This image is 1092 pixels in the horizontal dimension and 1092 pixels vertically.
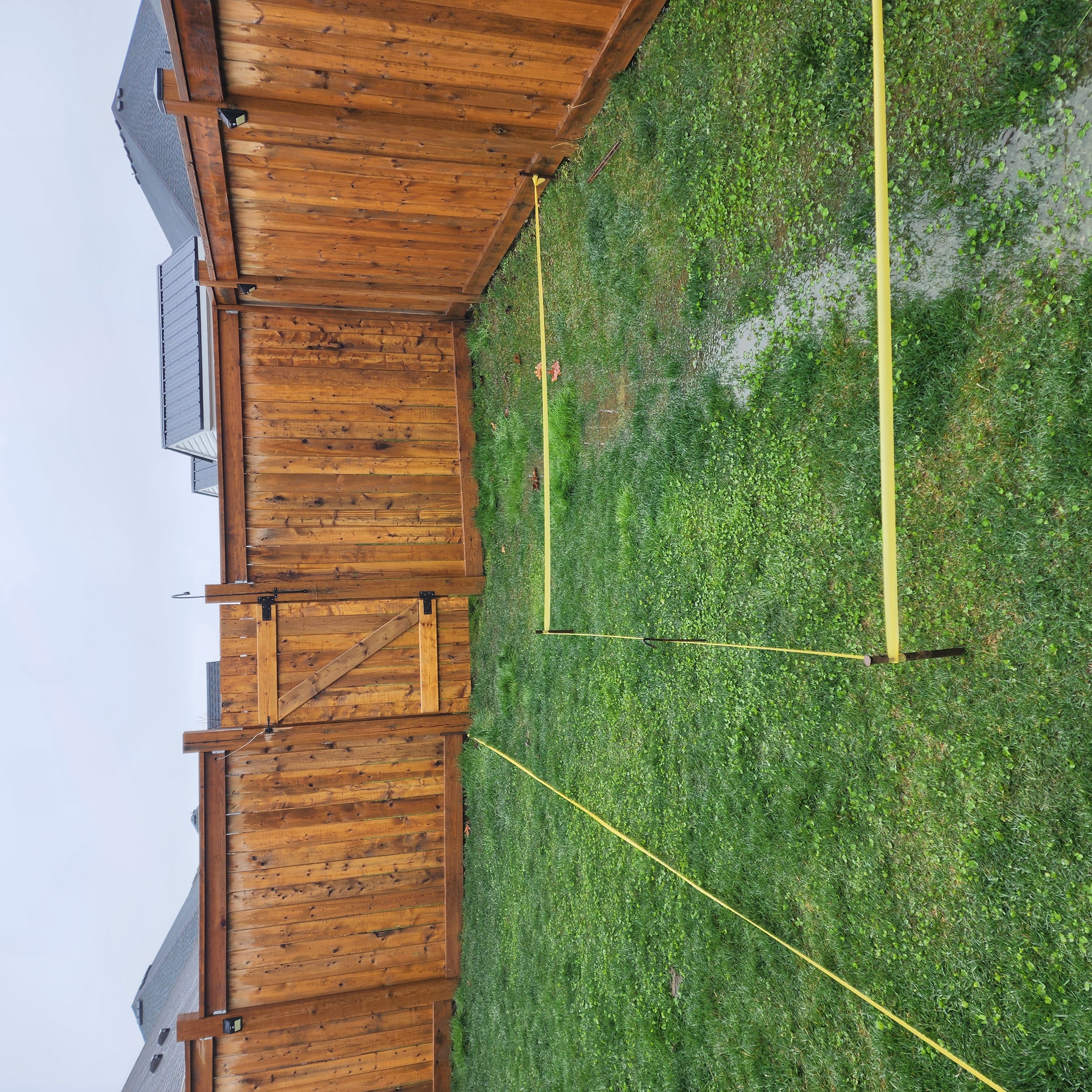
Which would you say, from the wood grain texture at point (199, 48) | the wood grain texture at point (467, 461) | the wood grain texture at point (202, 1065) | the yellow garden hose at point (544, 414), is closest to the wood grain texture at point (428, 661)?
the wood grain texture at point (467, 461)

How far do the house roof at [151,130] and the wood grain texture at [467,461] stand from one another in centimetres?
410

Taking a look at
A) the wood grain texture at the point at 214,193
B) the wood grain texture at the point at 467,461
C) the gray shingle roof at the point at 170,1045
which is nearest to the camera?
the wood grain texture at the point at 214,193

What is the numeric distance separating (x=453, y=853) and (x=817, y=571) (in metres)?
5.09

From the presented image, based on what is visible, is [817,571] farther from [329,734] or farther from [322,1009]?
[322,1009]

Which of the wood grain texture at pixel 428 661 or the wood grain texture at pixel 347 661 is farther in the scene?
the wood grain texture at pixel 428 661

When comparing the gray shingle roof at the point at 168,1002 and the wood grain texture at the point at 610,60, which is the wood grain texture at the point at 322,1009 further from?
the wood grain texture at the point at 610,60

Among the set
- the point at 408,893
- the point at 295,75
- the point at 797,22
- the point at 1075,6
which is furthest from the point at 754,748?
the point at 408,893

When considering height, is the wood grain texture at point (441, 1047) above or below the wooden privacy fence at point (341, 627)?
below

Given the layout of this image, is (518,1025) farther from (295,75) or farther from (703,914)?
(295,75)

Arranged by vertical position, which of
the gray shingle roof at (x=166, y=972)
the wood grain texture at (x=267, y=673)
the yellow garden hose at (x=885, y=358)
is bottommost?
the gray shingle roof at (x=166, y=972)

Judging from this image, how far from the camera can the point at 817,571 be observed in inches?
116

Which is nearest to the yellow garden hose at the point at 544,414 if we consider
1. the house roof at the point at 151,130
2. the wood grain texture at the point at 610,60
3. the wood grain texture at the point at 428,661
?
the wood grain texture at the point at 610,60

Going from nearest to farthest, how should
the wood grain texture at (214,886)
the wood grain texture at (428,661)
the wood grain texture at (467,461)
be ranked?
the wood grain texture at (214,886), the wood grain texture at (428,661), the wood grain texture at (467,461)

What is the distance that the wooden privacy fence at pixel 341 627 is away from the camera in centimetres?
606
